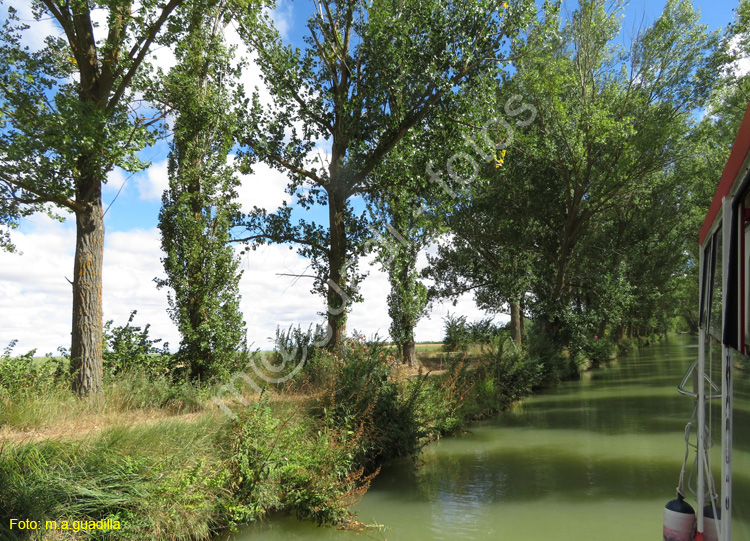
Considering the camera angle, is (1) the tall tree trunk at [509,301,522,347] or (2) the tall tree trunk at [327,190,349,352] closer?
(2) the tall tree trunk at [327,190,349,352]

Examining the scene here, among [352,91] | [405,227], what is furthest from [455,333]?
[352,91]

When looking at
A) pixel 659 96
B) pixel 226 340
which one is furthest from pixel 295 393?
pixel 659 96

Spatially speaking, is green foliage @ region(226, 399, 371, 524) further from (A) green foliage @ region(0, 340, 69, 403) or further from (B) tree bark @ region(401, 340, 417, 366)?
(B) tree bark @ region(401, 340, 417, 366)

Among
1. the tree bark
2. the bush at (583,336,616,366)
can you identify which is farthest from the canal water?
the bush at (583,336,616,366)

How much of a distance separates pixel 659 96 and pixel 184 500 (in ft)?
81.1

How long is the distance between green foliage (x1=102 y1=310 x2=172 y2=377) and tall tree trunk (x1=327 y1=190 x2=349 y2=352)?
14.3 feet

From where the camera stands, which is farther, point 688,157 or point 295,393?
point 688,157

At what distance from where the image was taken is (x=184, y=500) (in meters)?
5.84

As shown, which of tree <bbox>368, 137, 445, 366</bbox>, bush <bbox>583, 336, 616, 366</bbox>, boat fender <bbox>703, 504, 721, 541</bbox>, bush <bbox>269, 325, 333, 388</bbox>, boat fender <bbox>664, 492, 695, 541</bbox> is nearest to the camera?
boat fender <bbox>703, 504, 721, 541</bbox>

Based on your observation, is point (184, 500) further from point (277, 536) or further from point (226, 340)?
point (226, 340)

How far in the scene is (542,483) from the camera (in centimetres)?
871

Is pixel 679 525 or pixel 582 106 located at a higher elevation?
pixel 582 106

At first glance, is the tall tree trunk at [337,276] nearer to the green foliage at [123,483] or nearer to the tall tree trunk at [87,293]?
the tall tree trunk at [87,293]

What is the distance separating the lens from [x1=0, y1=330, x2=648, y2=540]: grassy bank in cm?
539
